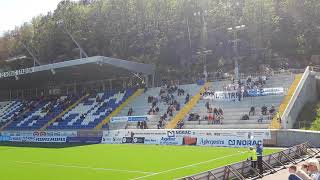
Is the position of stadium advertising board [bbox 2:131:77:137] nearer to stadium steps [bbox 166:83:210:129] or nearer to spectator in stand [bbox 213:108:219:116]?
stadium steps [bbox 166:83:210:129]

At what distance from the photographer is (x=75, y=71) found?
181 feet

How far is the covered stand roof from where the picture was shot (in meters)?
49.2

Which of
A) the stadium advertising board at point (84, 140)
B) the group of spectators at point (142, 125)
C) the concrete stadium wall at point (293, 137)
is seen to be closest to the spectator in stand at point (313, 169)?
the concrete stadium wall at point (293, 137)

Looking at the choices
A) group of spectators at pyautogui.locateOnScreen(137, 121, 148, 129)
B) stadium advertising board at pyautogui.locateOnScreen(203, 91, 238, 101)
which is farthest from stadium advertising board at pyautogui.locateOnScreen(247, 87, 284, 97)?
group of spectators at pyautogui.locateOnScreen(137, 121, 148, 129)

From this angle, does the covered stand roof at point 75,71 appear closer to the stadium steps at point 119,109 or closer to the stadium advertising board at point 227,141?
the stadium steps at point 119,109

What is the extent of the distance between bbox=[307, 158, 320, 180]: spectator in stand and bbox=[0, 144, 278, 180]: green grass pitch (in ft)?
39.4

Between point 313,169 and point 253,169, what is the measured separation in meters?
10.7

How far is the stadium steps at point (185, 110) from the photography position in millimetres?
41944

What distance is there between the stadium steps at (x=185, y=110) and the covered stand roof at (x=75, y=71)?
8469mm

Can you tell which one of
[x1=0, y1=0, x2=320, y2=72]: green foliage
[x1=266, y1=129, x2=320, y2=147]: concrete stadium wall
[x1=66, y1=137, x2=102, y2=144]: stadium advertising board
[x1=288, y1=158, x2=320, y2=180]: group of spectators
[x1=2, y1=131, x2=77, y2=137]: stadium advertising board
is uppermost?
[x1=0, y1=0, x2=320, y2=72]: green foliage

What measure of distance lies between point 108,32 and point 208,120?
132ft

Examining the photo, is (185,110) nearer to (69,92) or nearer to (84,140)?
(84,140)

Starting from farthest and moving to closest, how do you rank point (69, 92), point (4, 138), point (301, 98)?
point (69, 92) < point (4, 138) < point (301, 98)

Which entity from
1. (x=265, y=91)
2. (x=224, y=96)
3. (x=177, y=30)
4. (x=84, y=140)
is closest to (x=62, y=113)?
(x=84, y=140)
